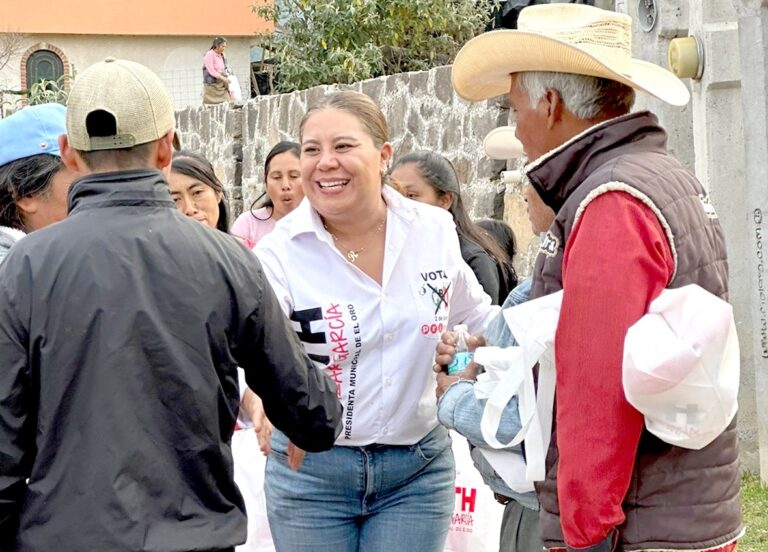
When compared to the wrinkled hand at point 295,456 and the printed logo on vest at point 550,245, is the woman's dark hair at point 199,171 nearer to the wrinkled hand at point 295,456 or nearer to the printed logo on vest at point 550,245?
the wrinkled hand at point 295,456

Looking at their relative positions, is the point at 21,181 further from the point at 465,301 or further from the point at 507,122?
the point at 507,122

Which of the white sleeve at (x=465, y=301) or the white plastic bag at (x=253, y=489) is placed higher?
the white sleeve at (x=465, y=301)

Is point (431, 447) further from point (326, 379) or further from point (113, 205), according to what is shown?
point (113, 205)

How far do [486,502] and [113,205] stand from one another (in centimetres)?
253

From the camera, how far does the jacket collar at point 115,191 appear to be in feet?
9.02

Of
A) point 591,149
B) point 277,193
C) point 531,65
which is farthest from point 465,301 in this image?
point 277,193

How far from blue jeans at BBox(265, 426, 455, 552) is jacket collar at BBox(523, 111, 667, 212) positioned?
1215 millimetres

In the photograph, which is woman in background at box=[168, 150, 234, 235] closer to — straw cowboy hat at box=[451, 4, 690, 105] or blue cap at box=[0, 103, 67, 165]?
blue cap at box=[0, 103, 67, 165]

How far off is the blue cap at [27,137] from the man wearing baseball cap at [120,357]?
2.81 ft

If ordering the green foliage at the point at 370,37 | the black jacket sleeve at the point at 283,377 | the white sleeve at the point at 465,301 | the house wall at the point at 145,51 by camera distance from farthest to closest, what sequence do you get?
the house wall at the point at 145,51 → the green foliage at the point at 370,37 → the white sleeve at the point at 465,301 → the black jacket sleeve at the point at 283,377

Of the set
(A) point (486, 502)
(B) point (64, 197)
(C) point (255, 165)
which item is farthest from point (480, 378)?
(C) point (255, 165)

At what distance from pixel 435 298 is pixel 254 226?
384 centimetres

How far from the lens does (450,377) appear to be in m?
3.50

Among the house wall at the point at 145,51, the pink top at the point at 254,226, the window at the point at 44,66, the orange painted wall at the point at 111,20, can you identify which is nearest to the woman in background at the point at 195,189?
the pink top at the point at 254,226
